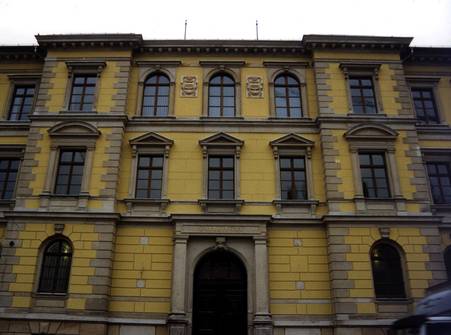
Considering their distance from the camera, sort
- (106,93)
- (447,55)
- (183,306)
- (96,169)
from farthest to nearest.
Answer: (447,55) → (106,93) → (96,169) → (183,306)

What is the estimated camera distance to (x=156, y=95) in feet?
65.9

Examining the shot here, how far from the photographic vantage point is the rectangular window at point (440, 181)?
18906 millimetres

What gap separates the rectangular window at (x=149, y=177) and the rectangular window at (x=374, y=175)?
355 inches

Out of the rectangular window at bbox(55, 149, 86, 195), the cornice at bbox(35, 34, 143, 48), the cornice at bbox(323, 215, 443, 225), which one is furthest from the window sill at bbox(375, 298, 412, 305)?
the cornice at bbox(35, 34, 143, 48)

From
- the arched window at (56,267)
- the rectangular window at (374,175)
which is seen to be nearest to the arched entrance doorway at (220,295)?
the arched window at (56,267)

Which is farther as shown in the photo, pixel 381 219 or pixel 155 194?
pixel 155 194

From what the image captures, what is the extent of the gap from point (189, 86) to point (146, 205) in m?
6.26

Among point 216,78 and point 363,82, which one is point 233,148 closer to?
point 216,78

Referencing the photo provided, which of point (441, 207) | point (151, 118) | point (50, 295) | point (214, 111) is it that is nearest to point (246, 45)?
point (214, 111)

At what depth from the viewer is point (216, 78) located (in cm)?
2045

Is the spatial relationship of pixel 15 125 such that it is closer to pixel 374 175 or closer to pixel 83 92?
pixel 83 92

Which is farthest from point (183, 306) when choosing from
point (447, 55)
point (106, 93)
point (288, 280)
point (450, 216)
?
point (447, 55)

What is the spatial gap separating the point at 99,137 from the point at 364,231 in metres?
12.3

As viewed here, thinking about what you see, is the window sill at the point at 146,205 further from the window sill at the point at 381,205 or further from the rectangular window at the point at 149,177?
the window sill at the point at 381,205
